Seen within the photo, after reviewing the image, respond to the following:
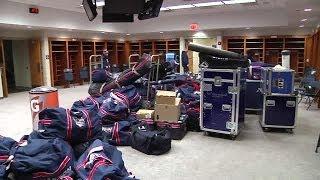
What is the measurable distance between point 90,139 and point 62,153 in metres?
0.72

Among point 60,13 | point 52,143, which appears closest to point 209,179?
point 52,143

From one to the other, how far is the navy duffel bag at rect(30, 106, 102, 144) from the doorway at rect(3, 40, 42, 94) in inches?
376

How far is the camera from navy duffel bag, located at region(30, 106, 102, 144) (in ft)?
10.8

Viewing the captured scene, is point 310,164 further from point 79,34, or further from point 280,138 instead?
point 79,34

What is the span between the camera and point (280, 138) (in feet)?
17.1

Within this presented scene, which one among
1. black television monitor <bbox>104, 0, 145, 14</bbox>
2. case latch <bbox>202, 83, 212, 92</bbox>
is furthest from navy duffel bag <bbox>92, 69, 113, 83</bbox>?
case latch <bbox>202, 83, 212, 92</bbox>

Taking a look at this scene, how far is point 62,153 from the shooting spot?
2.96 metres

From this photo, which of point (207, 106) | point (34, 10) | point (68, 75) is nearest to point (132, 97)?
point (207, 106)

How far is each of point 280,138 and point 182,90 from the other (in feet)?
7.40

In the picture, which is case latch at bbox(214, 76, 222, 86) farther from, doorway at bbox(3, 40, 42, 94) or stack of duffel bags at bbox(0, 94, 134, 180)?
doorway at bbox(3, 40, 42, 94)

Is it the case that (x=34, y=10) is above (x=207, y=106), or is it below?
above

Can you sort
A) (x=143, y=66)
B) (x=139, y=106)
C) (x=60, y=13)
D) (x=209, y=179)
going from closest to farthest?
(x=209, y=179) < (x=139, y=106) < (x=143, y=66) < (x=60, y=13)

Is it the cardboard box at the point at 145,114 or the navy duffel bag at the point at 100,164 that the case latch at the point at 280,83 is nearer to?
the cardboard box at the point at 145,114

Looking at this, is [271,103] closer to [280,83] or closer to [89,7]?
[280,83]
